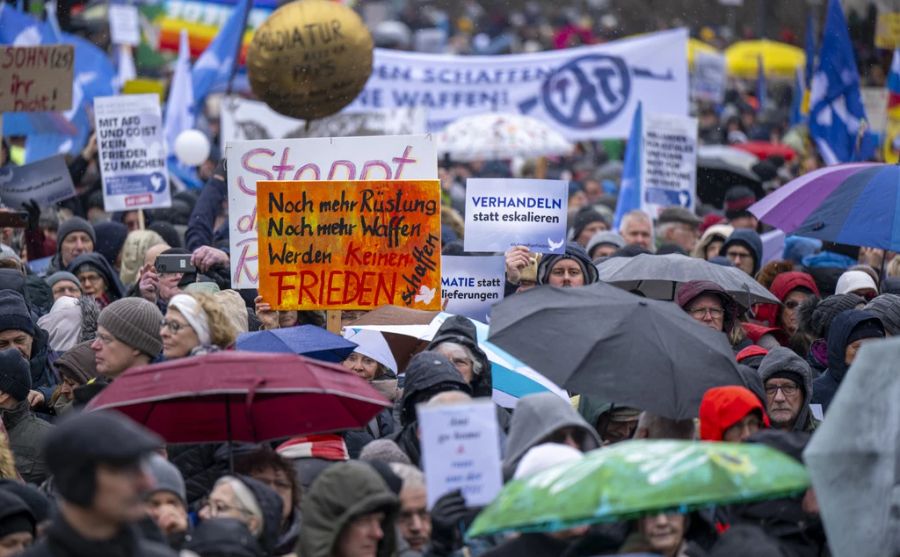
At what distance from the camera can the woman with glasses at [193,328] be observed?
5848 mm

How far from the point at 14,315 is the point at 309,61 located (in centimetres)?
324

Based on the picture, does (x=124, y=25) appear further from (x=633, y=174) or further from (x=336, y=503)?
(x=336, y=503)

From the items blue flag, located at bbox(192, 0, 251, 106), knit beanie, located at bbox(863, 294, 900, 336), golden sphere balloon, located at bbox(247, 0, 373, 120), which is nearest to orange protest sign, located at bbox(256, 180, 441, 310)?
knit beanie, located at bbox(863, 294, 900, 336)

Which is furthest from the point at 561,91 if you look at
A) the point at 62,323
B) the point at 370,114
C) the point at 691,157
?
the point at 62,323

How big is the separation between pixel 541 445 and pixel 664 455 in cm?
87

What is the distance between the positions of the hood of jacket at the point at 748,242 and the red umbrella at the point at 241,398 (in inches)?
176

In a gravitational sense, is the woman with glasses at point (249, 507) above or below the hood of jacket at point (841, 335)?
above

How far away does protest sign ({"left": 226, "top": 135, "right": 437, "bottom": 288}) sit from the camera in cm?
770

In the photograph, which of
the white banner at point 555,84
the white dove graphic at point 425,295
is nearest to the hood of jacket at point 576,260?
the white dove graphic at point 425,295

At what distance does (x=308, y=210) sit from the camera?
714 cm

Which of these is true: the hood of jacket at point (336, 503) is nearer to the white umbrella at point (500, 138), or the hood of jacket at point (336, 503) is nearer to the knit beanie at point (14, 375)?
the knit beanie at point (14, 375)

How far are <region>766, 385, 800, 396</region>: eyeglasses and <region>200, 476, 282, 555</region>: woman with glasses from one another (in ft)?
7.96

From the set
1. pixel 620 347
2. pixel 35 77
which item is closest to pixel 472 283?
pixel 620 347

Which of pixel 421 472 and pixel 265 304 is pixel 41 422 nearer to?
pixel 265 304
